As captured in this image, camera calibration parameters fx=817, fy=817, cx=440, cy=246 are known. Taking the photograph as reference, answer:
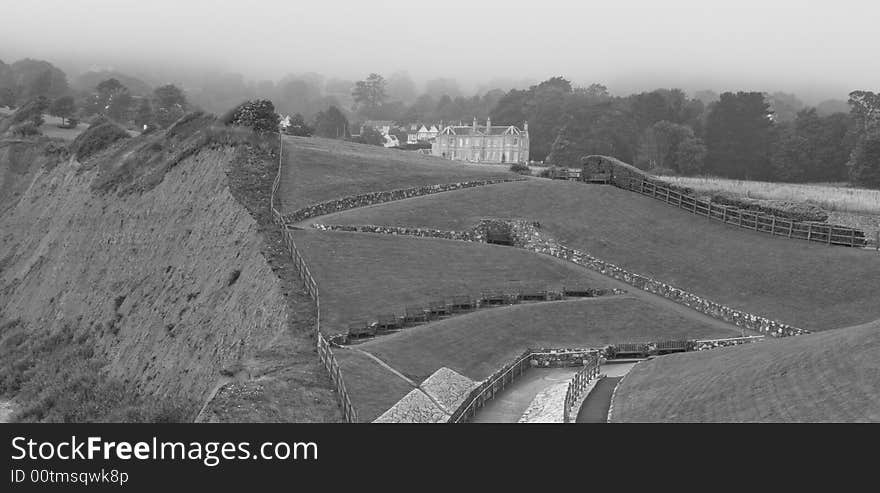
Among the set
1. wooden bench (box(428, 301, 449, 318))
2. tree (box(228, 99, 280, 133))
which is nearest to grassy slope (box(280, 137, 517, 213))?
tree (box(228, 99, 280, 133))

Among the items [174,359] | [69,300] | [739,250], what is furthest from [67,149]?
[739,250]

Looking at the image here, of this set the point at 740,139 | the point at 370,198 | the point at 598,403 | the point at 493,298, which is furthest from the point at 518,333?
the point at 740,139

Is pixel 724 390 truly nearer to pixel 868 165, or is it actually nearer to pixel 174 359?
pixel 174 359

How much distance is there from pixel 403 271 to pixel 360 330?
9.18 metres

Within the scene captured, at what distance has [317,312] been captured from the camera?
40.3 m

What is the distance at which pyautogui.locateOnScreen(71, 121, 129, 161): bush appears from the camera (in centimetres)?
8625

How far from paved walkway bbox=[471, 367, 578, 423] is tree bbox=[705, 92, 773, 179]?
93.8m

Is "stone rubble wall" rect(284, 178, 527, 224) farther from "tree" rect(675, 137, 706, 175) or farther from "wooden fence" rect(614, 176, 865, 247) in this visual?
"tree" rect(675, 137, 706, 175)

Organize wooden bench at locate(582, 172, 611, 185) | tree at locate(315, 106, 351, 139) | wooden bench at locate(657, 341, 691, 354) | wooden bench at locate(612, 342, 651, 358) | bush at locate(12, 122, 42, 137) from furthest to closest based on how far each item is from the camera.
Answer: tree at locate(315, 106, 351, 139), bush at locate(12, 122, 42, 137), wooden bench at locate(582, 172, 611, 185), wooden bench at locate(657, 341, 691, 354), wooden bench at locate(612, 342, 651, 358)

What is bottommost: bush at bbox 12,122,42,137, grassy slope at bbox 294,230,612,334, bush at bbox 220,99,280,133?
grassy slope at bbox 294,230,612,334

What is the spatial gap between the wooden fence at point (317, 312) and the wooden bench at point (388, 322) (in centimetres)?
324

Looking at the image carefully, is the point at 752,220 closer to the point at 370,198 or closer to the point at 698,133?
the point at 370,198
